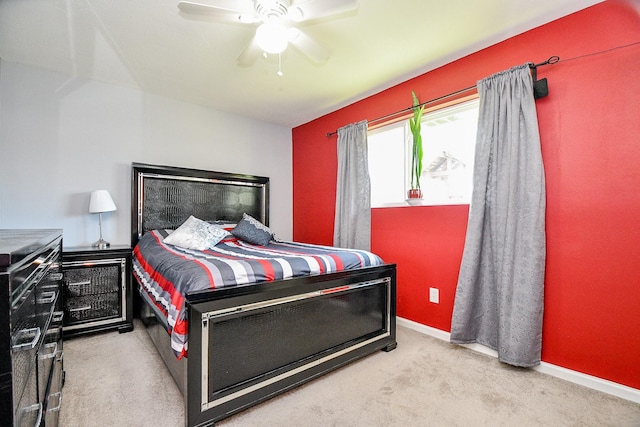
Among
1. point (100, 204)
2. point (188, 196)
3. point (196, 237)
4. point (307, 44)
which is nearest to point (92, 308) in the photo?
point (100, 204)

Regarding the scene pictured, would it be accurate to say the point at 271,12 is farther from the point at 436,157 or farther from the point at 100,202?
the point at 100,202

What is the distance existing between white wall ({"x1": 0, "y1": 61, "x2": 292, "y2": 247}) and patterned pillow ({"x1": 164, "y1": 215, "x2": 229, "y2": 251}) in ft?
2.59

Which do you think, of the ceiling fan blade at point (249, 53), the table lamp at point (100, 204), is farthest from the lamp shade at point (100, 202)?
the ceiling fan blade at point (249, 53)

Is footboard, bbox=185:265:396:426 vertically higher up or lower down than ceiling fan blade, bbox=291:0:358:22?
lower down

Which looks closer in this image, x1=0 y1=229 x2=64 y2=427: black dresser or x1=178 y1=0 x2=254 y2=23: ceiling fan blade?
x1=0 y1=229 x2=64 y2=427: black dresser

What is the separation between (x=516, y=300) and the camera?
2.15 meters

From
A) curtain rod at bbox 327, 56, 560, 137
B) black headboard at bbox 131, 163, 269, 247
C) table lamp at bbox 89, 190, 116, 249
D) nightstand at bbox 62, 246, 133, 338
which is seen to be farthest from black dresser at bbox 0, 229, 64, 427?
curtain rod at bbox 327, 56, 560, 137

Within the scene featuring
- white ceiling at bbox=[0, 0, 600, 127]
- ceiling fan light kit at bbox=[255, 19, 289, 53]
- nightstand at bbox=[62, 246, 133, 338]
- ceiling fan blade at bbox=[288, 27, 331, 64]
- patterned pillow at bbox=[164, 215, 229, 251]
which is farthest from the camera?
patterned pillow at bbox=[164, 215, 229, 251]

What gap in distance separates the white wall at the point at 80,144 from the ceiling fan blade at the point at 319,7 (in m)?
2.47

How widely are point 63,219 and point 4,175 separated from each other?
22.9 inches

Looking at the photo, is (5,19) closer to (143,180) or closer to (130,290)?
A: (143,180)

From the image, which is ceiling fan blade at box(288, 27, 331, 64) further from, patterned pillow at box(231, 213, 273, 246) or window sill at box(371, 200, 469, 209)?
patterned pillow at box(231, 213, 273, 246)

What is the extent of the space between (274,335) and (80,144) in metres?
2.91

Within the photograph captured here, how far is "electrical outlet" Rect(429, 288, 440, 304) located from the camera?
111 inches
